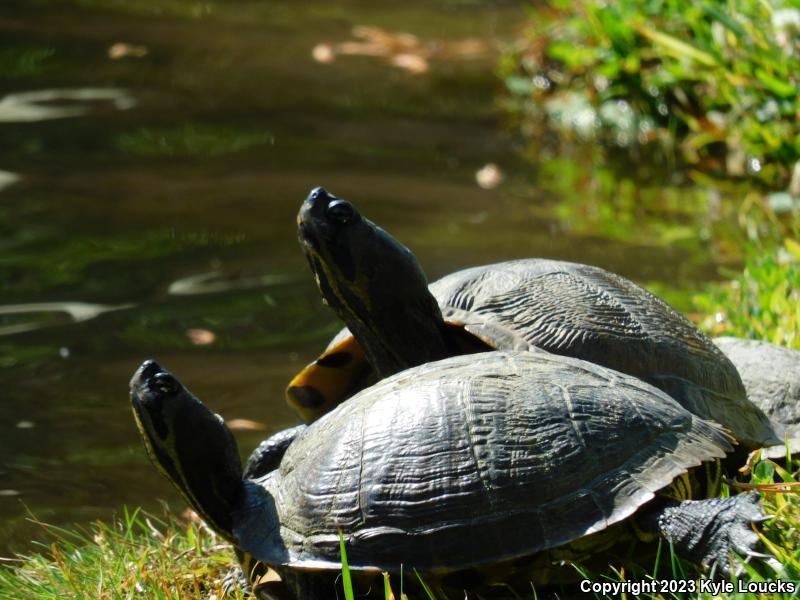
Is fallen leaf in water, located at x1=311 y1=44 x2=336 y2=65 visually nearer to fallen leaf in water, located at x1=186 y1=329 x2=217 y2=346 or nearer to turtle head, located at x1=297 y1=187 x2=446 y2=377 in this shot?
fallen leaf in water, located at x1=186 y1=329 x2=217 y2=346

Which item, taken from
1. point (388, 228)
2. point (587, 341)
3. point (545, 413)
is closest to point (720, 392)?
point (587, 341)

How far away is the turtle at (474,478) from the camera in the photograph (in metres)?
2.57

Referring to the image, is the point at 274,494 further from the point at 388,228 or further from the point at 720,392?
the point at 388,228

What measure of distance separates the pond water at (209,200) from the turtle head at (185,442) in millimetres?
1230

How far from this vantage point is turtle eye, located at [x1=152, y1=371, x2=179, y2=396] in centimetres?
290

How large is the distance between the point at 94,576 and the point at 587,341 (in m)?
1.52

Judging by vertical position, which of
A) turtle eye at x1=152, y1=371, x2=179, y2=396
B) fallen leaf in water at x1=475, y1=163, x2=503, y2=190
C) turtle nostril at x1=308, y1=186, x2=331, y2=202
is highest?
turtle nostril at x1=308, y1=186, x2=331, y2=202

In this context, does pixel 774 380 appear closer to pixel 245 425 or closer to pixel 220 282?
pixel 245 425

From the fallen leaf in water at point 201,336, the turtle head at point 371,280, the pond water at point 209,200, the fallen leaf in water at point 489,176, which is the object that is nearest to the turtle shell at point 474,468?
the turtle head at point 371,280

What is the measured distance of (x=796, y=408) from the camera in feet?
12.2

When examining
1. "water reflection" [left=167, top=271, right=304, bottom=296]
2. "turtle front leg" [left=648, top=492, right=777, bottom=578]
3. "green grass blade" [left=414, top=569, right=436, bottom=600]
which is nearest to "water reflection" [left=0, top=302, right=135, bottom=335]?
"water reflection" [left=167, top=271, right=304, bottom=296]

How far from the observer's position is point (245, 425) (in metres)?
4.78

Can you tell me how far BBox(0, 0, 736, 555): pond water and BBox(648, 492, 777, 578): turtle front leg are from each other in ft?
7.29

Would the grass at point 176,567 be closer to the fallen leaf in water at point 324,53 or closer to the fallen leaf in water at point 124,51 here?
the fallen leaf in water at point 124,51
